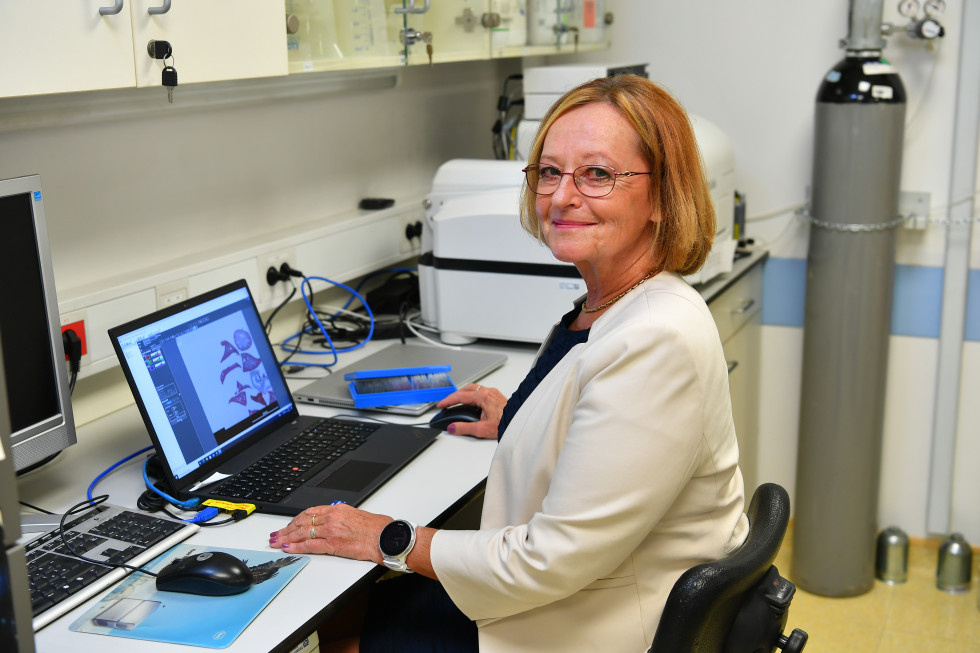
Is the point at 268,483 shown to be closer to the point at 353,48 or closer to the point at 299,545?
the point at 299,545

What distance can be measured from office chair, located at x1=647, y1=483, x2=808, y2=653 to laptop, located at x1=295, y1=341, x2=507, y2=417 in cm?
81

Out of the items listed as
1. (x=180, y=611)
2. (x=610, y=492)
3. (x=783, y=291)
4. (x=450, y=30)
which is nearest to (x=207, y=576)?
(x=180, y=611)

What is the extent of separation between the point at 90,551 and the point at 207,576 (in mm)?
230

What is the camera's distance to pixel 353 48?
1.95 metres

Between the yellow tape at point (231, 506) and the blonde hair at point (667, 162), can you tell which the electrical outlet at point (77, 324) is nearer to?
the yellow tape at point (231, 506)

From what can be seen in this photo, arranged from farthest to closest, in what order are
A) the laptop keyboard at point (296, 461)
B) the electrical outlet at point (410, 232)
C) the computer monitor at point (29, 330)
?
the electrical outlet at point (410, 232)
the laptop keyboard at point (296, 461)
the computer monitor at point (29, 330)

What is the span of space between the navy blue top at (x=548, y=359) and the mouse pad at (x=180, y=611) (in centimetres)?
43

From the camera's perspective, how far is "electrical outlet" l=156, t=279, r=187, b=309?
1.93 metres

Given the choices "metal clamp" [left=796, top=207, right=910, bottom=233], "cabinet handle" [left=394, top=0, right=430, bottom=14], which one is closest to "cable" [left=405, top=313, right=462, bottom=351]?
"cabinet handle" [left=394, top=0, right=430, bottom=14]

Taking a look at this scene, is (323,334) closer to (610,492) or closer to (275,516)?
(275,516)

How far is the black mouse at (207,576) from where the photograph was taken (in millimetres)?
1213

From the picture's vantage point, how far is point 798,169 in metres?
3.02

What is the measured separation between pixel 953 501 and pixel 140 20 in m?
2.75

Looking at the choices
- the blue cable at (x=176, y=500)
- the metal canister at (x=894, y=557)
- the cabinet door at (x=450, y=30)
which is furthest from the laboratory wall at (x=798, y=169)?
the blue cable at (x=176, y=500)
